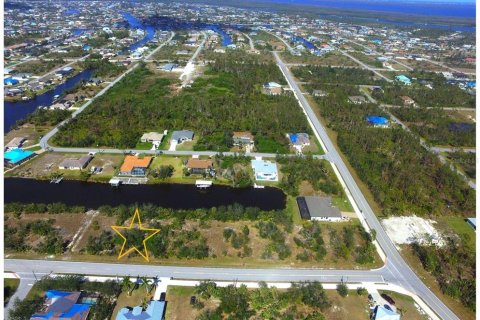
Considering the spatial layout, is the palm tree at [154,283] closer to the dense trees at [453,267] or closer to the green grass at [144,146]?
the dense trees at [453,267]

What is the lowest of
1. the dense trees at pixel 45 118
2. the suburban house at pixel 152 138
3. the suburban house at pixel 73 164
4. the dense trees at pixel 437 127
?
the suburban house at pixel 73 164

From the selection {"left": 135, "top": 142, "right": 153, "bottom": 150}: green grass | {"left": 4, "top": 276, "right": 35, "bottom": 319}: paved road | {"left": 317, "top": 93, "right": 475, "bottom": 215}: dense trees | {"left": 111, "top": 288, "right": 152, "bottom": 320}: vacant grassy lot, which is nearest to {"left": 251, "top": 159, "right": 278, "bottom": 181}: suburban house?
{"left": 317, "top": 93, "right": 475, "bottom": 215}: dense trees

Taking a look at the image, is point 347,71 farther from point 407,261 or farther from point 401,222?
point 407,261

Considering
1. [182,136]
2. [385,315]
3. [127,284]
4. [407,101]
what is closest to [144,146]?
[182,136]

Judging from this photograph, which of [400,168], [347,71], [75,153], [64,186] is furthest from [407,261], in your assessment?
[347,71]

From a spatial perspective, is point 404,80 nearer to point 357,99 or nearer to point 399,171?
point 357,99

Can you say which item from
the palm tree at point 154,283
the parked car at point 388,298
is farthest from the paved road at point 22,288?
the parked car at point 388,298
